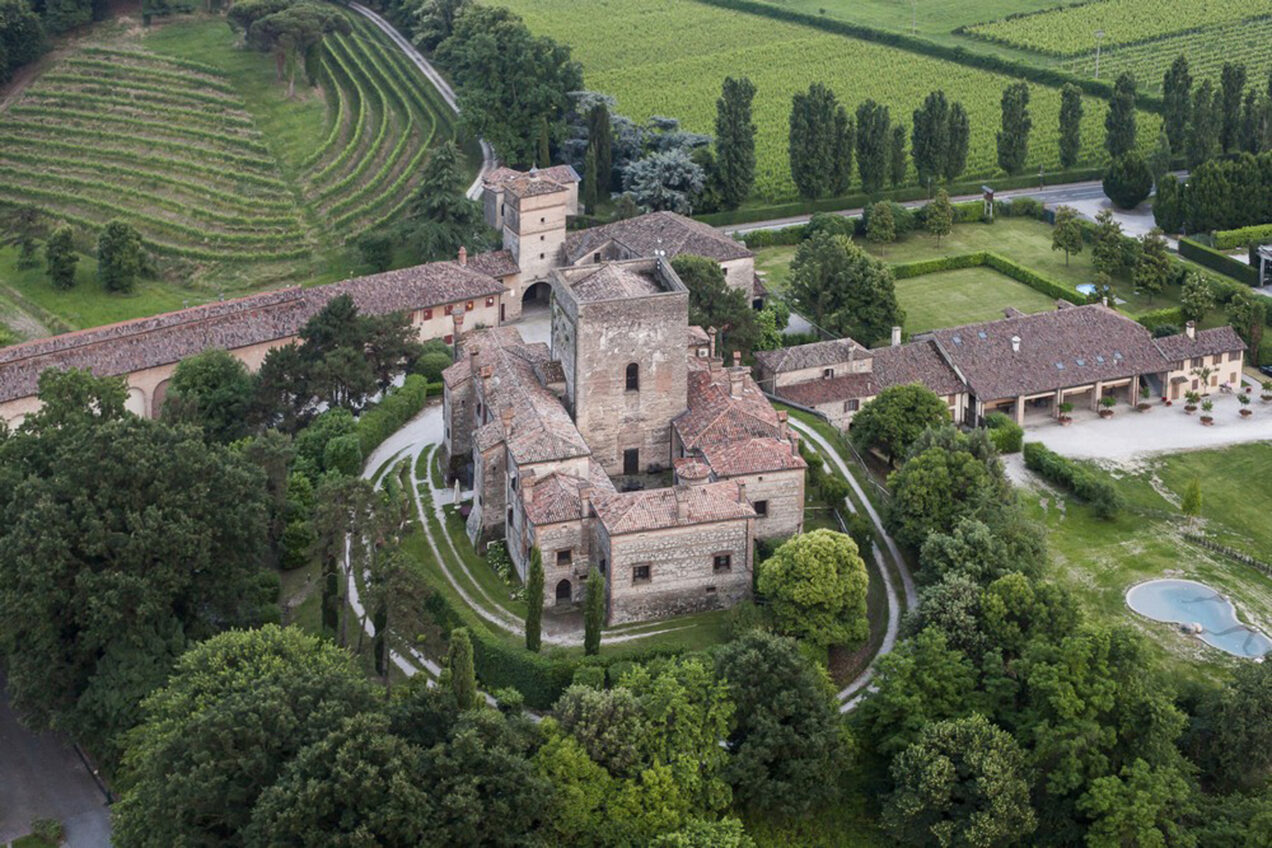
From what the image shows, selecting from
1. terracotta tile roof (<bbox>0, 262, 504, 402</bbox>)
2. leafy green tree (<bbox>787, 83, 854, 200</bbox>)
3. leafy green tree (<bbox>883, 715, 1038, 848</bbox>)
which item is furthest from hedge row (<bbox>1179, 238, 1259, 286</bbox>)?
leafy green tree (<bbox>883, 715, 1038, 848</bbox>)

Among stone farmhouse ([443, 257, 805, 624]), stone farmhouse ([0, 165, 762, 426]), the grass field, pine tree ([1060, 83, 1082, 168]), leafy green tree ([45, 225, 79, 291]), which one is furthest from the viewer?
the grass field

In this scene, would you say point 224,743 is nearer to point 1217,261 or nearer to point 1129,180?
point 1217,261

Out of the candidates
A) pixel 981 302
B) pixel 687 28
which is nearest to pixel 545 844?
pixel 981 302

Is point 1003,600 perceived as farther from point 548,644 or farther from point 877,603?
point 548,644

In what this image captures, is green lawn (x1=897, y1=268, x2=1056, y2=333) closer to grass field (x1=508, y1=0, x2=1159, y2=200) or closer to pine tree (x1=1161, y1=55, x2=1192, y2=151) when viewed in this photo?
grass field (x1=508, y1=0, x2=1159, y2=200)

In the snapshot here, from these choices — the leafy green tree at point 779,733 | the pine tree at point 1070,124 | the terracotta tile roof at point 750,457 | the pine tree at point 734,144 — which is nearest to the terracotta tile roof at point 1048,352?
the terracotta tile roof at point 750,457

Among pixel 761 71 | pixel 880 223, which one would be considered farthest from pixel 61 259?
pixel 761 71
